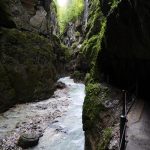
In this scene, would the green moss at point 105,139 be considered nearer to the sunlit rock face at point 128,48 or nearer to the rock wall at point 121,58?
the rock wall at point 121,58

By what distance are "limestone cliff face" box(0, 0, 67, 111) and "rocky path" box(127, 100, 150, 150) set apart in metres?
9.60

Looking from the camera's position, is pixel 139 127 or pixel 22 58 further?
pixel 22 58

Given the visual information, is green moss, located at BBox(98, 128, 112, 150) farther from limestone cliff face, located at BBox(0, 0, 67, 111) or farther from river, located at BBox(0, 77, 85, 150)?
limestone cliff face, located at BBox(0, 0, 67, 111)

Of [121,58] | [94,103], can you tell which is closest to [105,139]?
[94,103]

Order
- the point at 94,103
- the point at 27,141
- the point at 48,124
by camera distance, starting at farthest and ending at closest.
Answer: the point at 48,124 → the point at 27,141 → the point at 94,103

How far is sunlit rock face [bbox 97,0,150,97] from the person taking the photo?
7.03 m

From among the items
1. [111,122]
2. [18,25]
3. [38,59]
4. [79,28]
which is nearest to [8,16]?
[18,25]

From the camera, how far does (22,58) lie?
18.9 metres

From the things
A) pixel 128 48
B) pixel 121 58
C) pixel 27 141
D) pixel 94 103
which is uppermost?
pixel 128 48

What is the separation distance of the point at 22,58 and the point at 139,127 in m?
13.2

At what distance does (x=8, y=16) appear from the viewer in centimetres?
1925

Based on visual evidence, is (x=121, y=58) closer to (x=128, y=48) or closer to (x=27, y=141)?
(x=128, y=48)

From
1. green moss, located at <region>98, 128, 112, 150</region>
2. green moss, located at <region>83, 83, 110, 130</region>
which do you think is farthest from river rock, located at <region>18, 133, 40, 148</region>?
green moss, located at <region>98, 128, 112, 150</region>

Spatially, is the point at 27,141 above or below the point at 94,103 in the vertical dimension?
below
